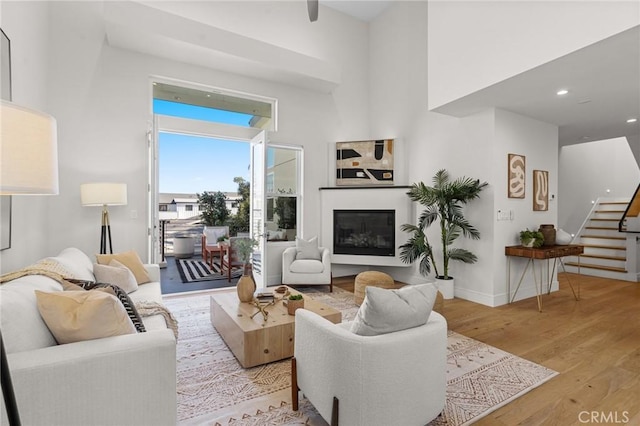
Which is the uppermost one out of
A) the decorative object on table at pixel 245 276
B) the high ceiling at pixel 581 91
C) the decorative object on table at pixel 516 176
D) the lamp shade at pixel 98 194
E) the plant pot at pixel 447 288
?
the high ceiling at pixel 581 91

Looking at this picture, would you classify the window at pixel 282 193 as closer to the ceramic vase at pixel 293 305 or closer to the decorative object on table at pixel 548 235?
the ceramic vase at pixel 293 305

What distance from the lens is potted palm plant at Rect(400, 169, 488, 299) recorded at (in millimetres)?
4230

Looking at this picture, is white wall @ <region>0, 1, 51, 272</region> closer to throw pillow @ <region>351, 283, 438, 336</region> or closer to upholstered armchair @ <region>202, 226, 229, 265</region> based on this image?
throw pillow @ <region>351, 283, 438, 336</region>

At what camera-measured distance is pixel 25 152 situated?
1002 mm

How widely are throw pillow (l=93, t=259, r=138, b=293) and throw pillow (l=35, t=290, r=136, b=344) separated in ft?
4.52

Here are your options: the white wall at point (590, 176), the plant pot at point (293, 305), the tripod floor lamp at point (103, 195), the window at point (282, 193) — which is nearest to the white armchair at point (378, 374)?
the plant pot at point (293, 305)

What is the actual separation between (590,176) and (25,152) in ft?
33.5

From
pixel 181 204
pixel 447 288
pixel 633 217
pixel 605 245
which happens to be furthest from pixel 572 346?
pixel 181 204

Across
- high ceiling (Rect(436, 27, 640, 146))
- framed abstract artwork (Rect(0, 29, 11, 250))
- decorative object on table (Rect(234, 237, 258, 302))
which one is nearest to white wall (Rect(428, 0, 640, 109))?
high ceiling (Rect(436, 27, 640, 146))

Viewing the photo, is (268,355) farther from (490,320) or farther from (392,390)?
(490,320)

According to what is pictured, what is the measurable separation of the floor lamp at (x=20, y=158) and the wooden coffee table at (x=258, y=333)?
1.50 m

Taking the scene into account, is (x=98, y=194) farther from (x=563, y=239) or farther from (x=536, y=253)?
(x=563, y=239)

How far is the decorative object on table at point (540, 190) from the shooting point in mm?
4531

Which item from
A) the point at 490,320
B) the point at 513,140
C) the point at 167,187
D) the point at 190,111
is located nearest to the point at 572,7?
the point at 513,140
